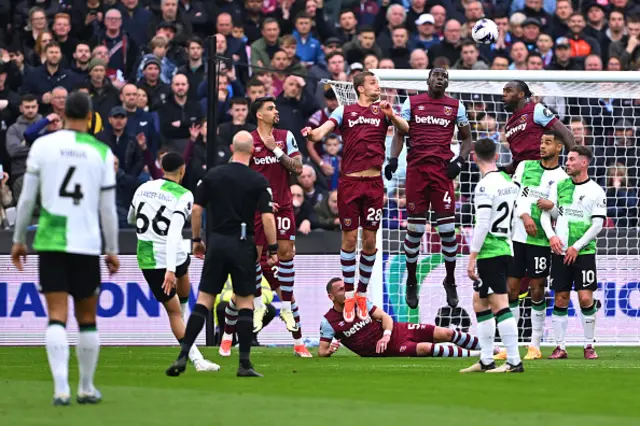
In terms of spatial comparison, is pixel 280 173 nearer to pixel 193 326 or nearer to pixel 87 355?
pixel 193 326

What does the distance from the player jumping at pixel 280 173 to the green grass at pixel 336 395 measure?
5.93ft

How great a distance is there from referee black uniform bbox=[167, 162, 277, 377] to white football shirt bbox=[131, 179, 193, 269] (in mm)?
1464

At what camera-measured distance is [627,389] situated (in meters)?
11.7

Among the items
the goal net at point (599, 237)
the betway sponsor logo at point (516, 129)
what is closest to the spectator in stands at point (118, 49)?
the goal net at point (599, 237)

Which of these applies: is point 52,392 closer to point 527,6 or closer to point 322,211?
point 322,211

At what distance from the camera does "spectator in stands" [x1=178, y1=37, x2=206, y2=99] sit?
22.4 m

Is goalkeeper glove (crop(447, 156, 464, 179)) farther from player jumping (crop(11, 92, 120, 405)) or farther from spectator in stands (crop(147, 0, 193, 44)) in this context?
spectator in stands (crop(147, 0, 193, 44))

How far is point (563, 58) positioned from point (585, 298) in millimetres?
7767

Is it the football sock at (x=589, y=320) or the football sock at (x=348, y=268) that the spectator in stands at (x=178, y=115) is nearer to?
the football sock at (x=348, y=268)

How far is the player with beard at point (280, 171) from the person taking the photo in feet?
54.7

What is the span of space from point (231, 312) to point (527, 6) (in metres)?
11.5

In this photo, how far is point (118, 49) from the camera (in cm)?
2292

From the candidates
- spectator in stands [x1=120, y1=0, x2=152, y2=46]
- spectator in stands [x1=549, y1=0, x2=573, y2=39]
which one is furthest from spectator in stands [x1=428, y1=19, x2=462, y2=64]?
spectator in stands [x1=120, y1=0, x2=152, y2=46]

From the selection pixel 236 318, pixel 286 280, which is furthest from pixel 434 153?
pixel 236 318
